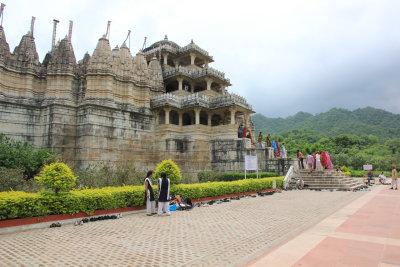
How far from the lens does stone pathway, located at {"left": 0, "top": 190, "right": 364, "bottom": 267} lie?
5.00 metres

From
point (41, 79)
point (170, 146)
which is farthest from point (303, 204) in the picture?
point (41, 79)

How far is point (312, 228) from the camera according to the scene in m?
7.50

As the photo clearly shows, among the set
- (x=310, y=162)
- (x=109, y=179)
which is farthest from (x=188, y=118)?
(x=109, y=179)

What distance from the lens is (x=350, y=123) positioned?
103 metres

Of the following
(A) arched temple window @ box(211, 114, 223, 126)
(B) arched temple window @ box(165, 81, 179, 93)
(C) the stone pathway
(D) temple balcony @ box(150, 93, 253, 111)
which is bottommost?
(C) the stone pathway

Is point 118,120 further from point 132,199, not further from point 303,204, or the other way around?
point 303,204

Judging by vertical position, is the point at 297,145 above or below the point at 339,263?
above

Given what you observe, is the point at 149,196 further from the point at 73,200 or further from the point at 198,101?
the point at 198,101

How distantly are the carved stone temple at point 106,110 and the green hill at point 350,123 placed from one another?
84101 millimetres

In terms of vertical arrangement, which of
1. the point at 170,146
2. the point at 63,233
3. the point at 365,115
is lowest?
the point at 63,233

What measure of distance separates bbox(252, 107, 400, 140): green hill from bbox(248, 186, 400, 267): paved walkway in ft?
311

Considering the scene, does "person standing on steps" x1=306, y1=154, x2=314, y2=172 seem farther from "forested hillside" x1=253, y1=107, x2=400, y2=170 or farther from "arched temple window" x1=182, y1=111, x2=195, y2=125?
"forested hillside" x1=253, y1=107, x2=400, y2=170

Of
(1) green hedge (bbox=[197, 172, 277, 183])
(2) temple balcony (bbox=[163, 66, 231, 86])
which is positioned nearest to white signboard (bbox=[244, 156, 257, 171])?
(1) green hedge (bbox=[197, 172, 277, 183])

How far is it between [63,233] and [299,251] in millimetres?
6003
